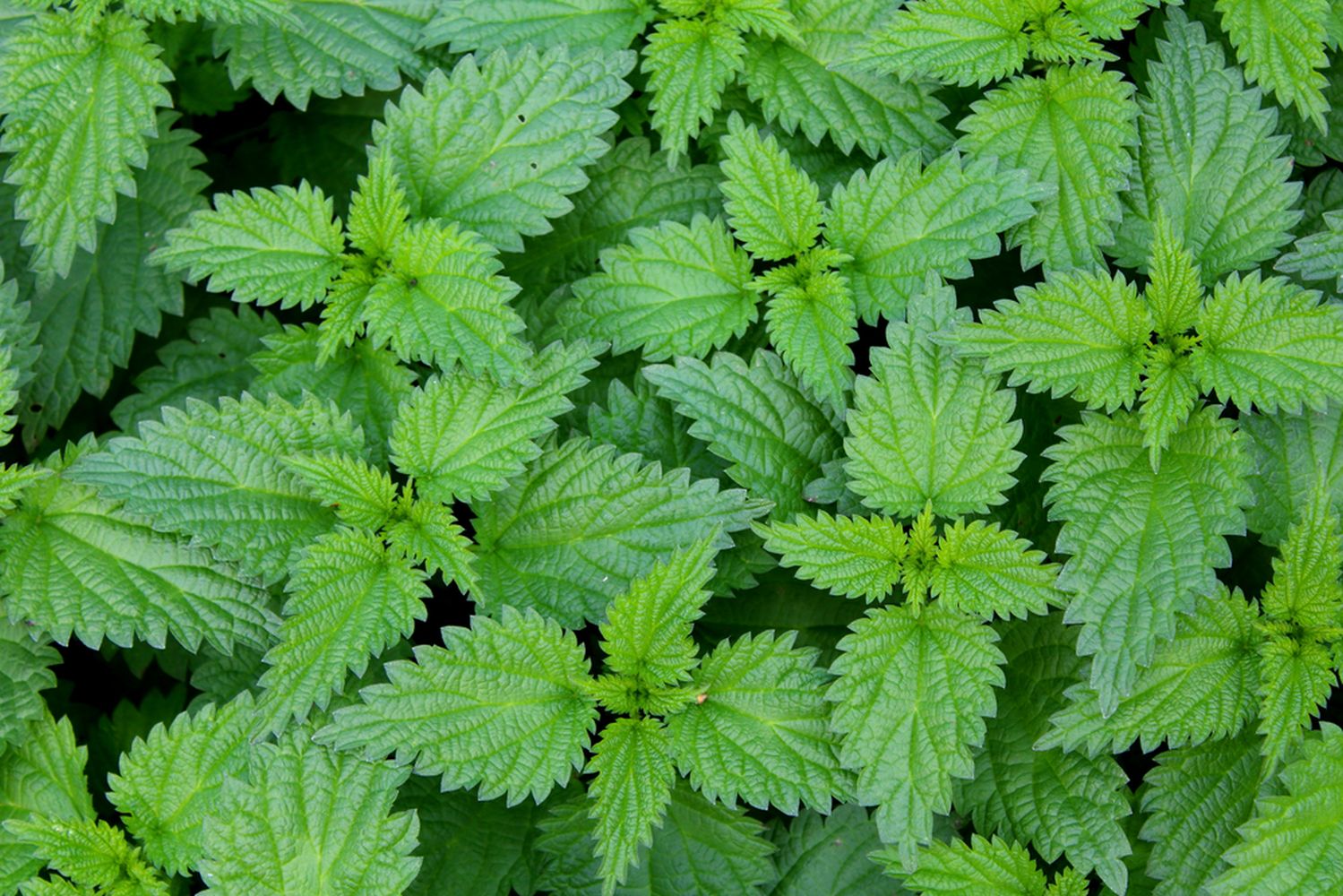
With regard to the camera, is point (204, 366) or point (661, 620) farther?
point (204, 366)

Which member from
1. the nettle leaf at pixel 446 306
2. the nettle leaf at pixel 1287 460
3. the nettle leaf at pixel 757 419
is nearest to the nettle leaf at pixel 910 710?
the nettle leaf at pixel 757 419

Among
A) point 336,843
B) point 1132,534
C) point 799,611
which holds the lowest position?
point 336,843

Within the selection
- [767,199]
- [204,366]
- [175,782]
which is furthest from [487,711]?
[204,366]

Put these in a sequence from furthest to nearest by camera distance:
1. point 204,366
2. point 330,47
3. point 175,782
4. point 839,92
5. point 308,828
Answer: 1. point 204,366
2. point 330,47
3. point 839,92
4. point 175,782
5. point 308,828

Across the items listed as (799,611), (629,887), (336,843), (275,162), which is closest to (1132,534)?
(799,611)

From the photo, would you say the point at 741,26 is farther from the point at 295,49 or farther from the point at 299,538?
the point at 299,538

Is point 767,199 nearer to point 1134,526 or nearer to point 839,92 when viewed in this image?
point 839,92
